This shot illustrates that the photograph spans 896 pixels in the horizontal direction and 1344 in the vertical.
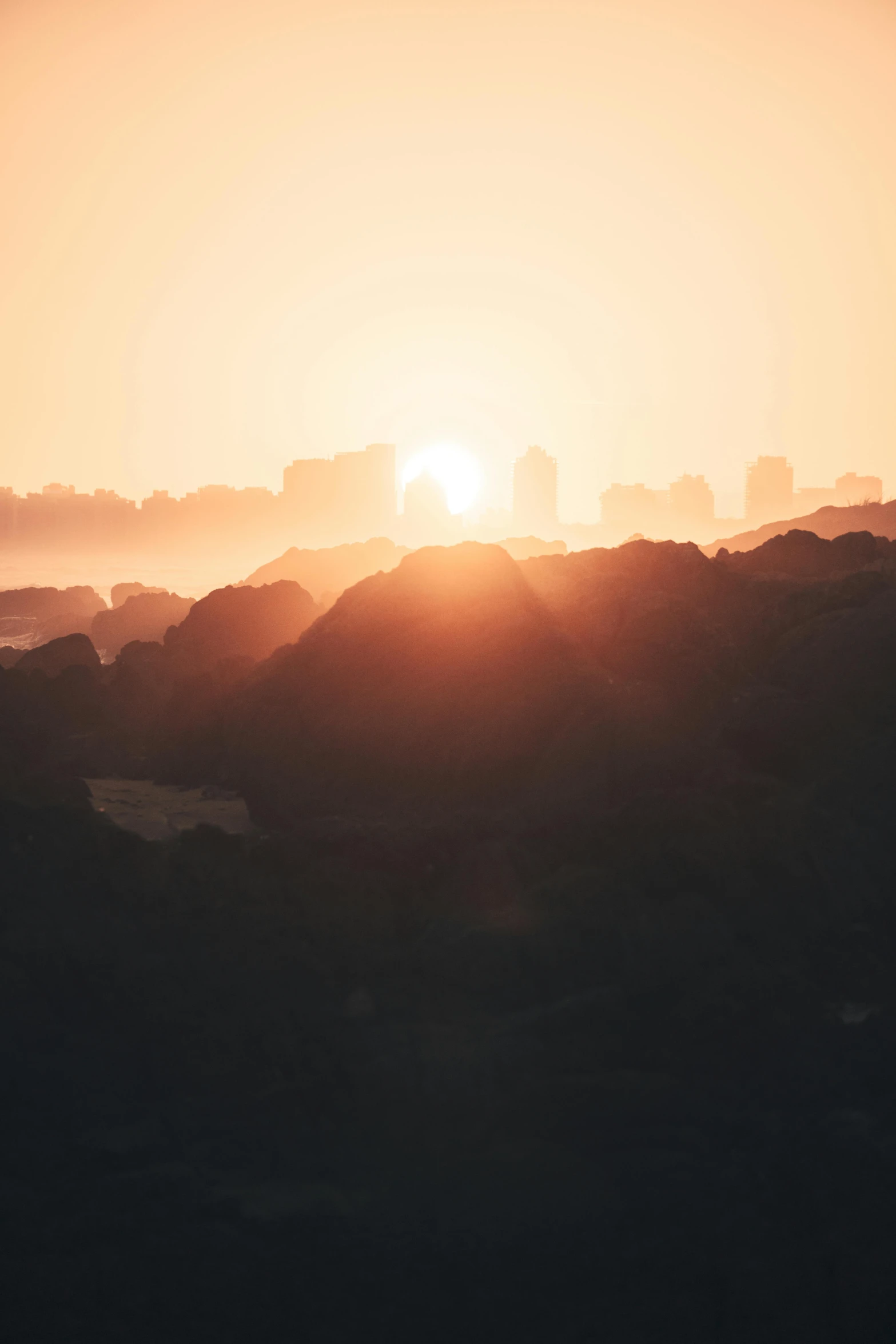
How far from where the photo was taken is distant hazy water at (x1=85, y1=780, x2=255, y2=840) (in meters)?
27.3

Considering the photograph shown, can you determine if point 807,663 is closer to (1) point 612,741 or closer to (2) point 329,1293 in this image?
(1) point 612,741

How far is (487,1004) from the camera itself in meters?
21.3

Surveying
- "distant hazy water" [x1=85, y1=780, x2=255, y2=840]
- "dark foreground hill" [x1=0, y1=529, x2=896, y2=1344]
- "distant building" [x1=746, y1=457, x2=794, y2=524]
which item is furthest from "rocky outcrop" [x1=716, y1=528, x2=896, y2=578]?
"distant building" [x1=746, y1=457, x2=794, y2=524]

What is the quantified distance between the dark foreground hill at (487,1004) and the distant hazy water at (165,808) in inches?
33.7

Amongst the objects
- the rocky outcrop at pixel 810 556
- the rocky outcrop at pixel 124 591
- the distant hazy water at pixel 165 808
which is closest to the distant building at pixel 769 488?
the rocky outcrop at pixel 124 591

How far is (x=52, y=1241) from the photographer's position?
1861 centimetres

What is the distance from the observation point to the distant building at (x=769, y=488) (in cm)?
12875

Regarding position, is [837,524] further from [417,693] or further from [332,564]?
[417,693]

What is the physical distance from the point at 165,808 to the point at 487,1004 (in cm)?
1194

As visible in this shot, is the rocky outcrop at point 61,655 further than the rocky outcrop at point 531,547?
No

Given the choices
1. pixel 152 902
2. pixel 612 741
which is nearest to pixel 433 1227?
pixel 152 902

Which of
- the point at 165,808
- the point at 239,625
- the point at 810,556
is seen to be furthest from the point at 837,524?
the point at 165,808

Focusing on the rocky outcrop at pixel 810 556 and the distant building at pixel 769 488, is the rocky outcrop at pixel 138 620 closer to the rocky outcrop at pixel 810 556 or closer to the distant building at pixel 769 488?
the rocky outcrop at pixel 810 556

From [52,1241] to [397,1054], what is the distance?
22.0ft
